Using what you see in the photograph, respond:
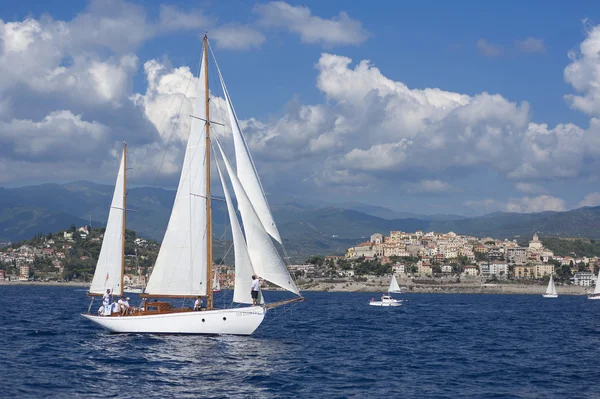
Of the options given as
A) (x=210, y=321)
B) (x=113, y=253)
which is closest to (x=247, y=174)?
(x=210, y=321)

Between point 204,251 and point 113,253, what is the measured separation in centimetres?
849

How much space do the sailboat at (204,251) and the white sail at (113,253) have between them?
12.3 feet

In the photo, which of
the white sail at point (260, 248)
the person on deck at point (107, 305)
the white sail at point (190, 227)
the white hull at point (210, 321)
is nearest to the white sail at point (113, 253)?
the person on deck at point (107, 305)

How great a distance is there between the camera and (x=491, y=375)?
34188 mm

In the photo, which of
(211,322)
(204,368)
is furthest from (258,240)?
(204,368)

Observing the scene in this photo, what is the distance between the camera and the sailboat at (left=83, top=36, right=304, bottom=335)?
41.6 meters

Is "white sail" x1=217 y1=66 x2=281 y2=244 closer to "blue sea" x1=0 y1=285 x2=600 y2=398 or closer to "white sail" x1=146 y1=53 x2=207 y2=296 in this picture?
"white sail" x1=146 y1=53 x2=207 y2=296

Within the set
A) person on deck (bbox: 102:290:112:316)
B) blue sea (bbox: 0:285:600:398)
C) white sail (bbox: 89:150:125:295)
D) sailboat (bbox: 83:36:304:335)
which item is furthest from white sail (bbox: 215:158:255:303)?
white sail (bbox: 89:150:125:295)

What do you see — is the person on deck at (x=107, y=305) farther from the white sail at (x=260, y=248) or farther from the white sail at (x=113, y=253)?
the white sail at (x=260, y=248)

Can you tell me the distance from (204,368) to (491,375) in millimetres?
12984

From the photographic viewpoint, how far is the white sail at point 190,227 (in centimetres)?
4453

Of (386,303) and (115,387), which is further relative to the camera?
(386,303)

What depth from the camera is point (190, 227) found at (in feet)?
147

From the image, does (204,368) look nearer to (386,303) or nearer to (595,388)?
(595,388)
